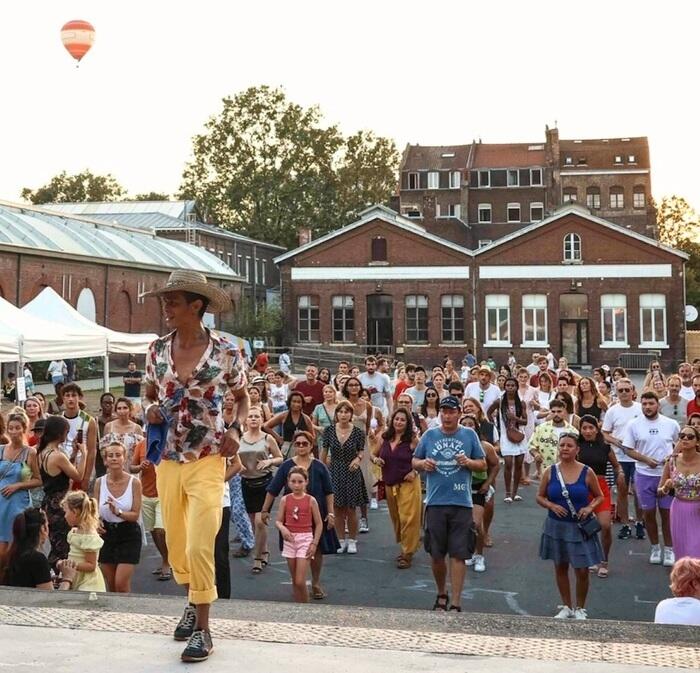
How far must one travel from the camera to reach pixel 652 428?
35.1 ft

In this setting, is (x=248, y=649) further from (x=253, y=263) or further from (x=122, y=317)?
(x=253, y=263)

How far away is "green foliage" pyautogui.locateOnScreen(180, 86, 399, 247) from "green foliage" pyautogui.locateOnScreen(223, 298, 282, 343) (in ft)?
69.7

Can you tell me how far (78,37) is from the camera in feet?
101

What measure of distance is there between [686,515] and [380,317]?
4525 cm

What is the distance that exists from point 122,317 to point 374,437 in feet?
122

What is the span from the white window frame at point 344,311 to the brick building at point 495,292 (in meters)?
0.06

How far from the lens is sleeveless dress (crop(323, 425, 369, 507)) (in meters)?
11.1

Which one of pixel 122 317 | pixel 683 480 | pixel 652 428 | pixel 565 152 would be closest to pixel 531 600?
pixel 683 480

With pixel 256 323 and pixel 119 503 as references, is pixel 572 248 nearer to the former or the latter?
pixel 256 323

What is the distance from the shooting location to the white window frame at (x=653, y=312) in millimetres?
50219

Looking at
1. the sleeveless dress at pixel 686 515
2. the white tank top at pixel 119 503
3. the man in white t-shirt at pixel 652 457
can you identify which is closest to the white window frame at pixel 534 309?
the man in white t-shirt at pixel 652 457

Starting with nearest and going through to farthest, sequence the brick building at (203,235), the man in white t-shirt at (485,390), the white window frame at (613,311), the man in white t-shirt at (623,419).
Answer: the man in white t-shirt at (623,419), the man in white t-shirt at (485,390), the white window frame at (613,311), the brick building at (203,235)

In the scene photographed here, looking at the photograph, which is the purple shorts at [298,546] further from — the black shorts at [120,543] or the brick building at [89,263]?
the brick building at [89,263]

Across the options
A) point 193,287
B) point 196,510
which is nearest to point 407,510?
point 196,510
